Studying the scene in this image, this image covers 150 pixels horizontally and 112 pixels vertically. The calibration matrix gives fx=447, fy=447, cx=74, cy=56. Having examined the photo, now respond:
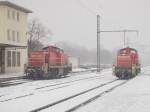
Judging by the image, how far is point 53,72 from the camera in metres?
45.5

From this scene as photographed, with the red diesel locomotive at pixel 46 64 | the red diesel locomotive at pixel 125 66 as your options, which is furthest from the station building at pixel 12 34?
the red diesel locomotive at pixel 125 66

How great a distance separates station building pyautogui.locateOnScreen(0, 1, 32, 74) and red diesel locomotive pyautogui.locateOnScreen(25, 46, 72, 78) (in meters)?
7.38

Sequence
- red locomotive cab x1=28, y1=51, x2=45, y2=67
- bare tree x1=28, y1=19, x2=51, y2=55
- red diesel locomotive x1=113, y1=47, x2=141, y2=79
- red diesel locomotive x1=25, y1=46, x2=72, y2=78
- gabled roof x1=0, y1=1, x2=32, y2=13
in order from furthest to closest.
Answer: bare tree x1=28, y1=19, x2=51, y2=55 < gabled roof x1=0, y1=1, x2=32, y2=13 < red diesel locomotive x1=113, y1=47, x2=141, y2=79 < red locomotive cab x1=28, y1=51, x2=45, y2=67 < red diesel locomotive x1=25, y1=46, x2=72, y2=78

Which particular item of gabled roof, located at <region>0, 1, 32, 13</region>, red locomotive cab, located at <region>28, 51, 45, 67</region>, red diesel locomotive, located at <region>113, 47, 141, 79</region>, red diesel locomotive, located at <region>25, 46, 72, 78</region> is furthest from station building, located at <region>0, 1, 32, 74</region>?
red diesel locomotive, located at <region>113, 47, 141, 79</region>

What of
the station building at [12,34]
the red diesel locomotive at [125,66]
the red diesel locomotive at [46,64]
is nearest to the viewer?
the red diesel locomotive at [46,64]

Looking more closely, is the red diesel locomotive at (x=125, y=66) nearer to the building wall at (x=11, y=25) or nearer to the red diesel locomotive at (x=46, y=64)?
the red diesel locomotive at (x=46, y=64)

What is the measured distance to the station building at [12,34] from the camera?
54562mm

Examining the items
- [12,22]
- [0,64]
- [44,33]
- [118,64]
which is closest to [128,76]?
[118,64]

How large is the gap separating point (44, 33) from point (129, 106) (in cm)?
9804

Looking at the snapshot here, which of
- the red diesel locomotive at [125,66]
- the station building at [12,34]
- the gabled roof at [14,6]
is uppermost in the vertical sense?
the gabled roof at [14,6]

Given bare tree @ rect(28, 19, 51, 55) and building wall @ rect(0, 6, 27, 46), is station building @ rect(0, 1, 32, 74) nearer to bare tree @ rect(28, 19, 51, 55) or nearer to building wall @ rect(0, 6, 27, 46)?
building wall @ rect(0, 6, 27, 46)

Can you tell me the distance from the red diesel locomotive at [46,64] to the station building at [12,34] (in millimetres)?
7377

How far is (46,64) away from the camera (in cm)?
4394

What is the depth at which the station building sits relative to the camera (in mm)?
54562
